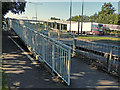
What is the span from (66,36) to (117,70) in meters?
4.98

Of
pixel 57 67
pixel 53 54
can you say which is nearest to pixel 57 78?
pixel 57 67

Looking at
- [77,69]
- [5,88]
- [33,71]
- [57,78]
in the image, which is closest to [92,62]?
[77,69]

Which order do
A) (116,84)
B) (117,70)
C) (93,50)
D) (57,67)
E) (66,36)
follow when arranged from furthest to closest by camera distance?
(66,36) < (93,50) < (117,70) < (57,67) < (116,84)

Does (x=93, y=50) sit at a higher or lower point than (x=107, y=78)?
higher

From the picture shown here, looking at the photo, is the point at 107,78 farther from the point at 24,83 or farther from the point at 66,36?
the point at 66,36

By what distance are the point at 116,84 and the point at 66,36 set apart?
18.4 feet

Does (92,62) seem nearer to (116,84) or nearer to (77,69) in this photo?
(77,69)

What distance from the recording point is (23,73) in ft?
14.8

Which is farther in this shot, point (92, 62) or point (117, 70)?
point (92, 62)

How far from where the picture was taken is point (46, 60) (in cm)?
476

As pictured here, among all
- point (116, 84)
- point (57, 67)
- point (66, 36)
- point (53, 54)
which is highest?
point (66, 36)

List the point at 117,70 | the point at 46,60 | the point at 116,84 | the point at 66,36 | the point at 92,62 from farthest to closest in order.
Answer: the point at 66,36, the point at 92,62, the point at 46,60, the point at 117,70, the point at 116,84

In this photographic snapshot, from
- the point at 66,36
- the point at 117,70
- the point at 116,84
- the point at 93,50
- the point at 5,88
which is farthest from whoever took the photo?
the point at 66,36

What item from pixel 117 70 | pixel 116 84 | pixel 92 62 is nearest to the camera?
pixel 116 84
